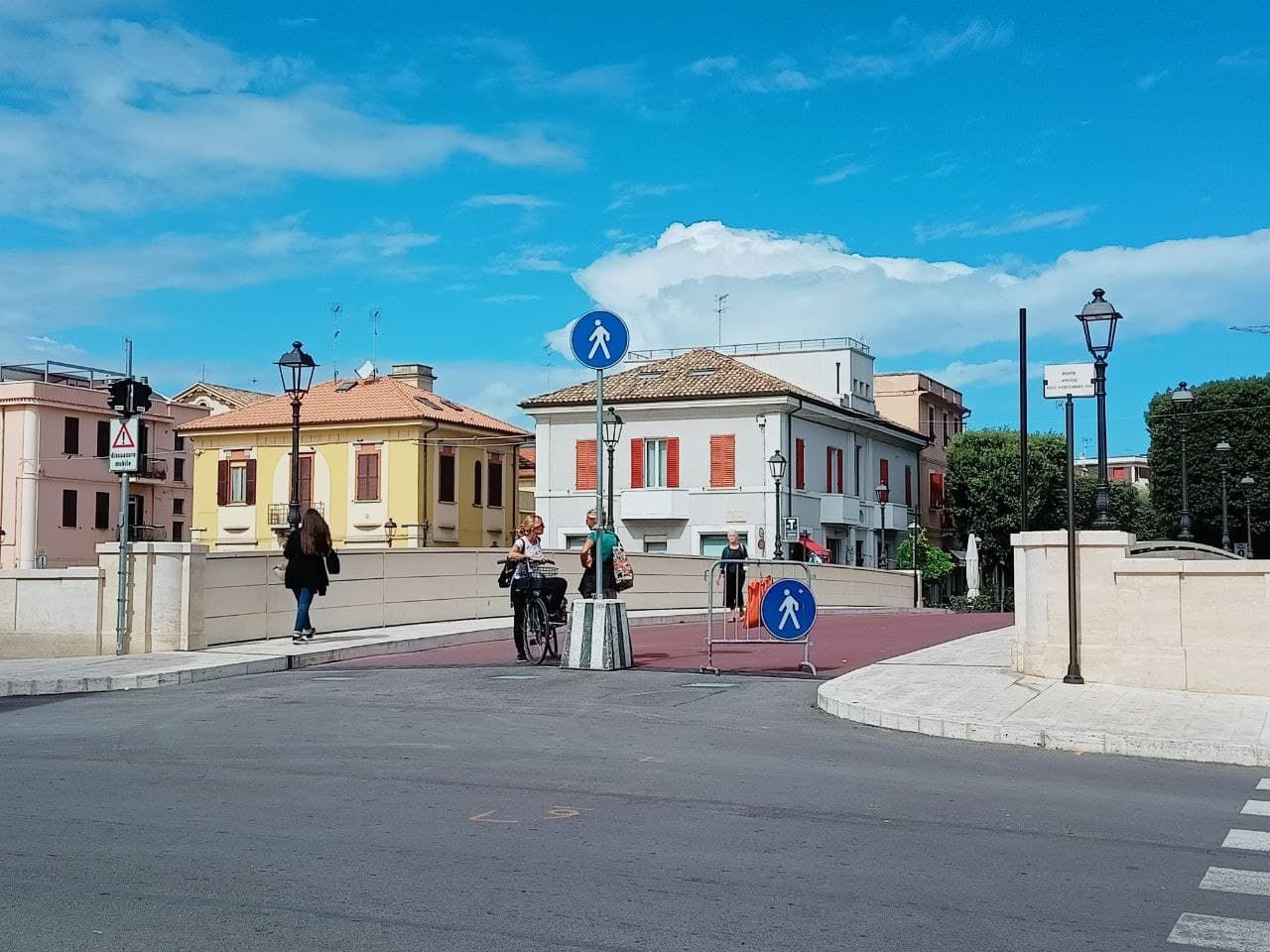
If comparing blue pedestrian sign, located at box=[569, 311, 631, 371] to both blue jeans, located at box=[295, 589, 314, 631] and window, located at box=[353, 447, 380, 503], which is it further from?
window, located at box=[353, 447, 380, 503]

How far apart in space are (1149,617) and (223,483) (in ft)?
191

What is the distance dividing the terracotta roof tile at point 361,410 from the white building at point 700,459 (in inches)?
279

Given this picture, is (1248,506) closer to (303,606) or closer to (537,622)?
(537,622)

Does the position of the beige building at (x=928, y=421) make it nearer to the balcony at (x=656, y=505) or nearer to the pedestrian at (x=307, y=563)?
the balcony at (x=656, y=505)

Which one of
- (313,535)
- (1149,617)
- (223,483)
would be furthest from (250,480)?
(1149,617)

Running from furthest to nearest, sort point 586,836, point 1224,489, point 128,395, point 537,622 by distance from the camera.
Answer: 1. point 1224,489
2. point 128,395
3. point 537,622
4. point 586,836

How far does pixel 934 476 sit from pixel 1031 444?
743 cm

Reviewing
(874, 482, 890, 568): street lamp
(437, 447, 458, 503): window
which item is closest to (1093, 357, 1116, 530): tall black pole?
(874, 482, 890, 568): street lamp

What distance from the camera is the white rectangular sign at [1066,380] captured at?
1331 centimetres

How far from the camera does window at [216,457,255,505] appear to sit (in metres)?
64.9

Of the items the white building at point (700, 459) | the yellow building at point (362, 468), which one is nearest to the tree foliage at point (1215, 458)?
the white building at point (700, 459)

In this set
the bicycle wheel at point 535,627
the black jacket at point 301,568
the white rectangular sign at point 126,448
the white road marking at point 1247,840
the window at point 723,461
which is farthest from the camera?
the window at point 723,461

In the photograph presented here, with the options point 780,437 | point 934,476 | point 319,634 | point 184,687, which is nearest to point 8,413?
point 780,437

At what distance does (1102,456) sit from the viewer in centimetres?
1428
